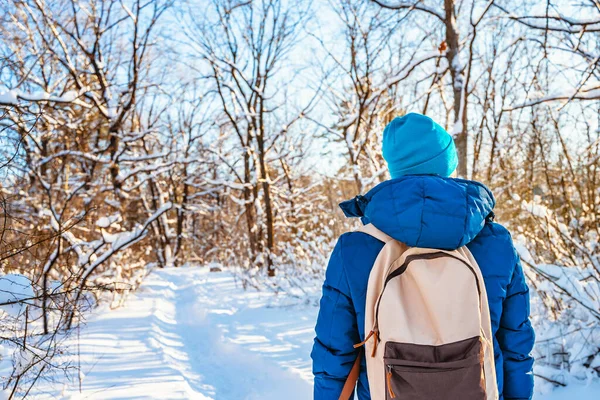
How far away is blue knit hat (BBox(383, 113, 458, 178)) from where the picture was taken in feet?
4.50

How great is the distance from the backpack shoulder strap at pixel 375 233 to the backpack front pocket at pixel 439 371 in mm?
306

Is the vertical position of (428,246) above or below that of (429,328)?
above

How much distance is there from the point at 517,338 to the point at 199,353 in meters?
3.83

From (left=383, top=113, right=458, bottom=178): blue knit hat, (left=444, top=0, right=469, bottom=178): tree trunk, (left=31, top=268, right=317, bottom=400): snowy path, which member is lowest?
(left=31, top=268, right=317, bottom=400): snowy path

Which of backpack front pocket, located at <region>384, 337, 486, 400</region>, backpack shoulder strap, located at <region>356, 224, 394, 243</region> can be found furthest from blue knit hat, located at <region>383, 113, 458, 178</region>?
backpack front pocket, located at <region>384, 337, 486, 400</region>

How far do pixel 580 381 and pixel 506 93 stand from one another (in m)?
9.98

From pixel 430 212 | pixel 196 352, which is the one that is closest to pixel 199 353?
pixel 196 352

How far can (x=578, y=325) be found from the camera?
3141 millimetres

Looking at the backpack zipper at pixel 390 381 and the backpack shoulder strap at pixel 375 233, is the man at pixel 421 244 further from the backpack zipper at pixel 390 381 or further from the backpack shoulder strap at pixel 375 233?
the backpack zipper at pixel 390 381

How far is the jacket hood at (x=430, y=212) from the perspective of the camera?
1.14m

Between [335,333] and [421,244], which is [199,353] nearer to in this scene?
[335,333]

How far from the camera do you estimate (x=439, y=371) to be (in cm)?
111

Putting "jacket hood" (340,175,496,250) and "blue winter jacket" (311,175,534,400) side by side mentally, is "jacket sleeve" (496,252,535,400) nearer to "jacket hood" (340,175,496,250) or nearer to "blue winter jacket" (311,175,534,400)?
"blue winter jacket" (311,175,534,400)

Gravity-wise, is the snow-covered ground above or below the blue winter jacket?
below
